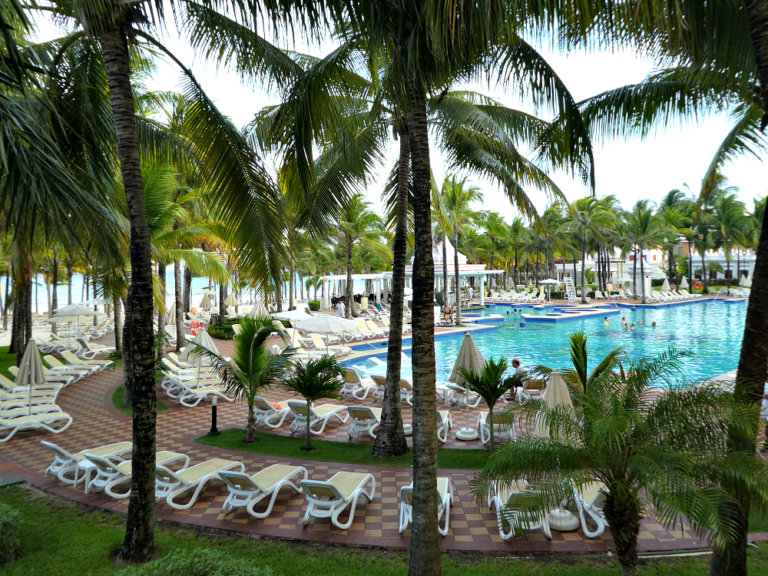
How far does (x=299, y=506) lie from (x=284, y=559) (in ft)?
4.27

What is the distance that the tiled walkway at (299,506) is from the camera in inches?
194

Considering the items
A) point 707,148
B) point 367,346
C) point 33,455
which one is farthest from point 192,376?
point 707,148

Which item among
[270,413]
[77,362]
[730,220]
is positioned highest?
[730,220]

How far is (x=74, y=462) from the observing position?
6590mm

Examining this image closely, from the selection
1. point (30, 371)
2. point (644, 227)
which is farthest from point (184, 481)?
point (644, 227)

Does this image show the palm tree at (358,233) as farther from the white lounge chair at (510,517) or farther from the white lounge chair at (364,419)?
the white lounge chair at (510,517)

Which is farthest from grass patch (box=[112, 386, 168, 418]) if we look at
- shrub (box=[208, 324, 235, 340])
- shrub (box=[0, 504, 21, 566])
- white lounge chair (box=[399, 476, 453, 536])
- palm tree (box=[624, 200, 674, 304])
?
palm tree (box=[624, 200, 674, 304])

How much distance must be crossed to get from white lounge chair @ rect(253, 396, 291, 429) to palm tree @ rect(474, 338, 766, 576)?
6061mm

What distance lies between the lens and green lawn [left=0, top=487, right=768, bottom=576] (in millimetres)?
4375

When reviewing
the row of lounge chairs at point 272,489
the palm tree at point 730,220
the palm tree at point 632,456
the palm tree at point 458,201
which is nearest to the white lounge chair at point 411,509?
the row of lounge chairs at point 272,489

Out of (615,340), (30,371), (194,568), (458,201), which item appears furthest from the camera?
(458,201)

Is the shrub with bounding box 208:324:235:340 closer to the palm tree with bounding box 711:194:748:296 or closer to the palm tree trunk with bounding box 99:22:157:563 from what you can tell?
the palm tree trunk with bounding box 99:22:157:563

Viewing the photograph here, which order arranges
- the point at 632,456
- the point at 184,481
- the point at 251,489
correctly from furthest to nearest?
the point at 184,481, the point at 251,489, the point at 632,456

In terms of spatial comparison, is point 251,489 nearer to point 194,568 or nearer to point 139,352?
point 139,352
